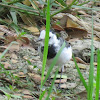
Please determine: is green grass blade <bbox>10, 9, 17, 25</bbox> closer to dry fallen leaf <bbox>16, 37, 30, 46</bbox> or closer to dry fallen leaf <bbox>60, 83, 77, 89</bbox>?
dry fallen leaf <bbox>16, 37, 30, 46</bbox>

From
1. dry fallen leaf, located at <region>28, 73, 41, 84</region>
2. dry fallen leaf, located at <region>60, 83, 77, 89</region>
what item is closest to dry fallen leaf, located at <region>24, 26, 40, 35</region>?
dry fallen leaf, located at <region>28, 73, 41, 84</region>

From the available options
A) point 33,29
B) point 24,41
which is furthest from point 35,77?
point 33,29

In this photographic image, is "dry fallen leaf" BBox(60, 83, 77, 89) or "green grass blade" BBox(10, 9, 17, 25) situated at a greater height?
"green grass blade" BBox(10, 9, 17, 25)

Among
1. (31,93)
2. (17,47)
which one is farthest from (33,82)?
(17,47)

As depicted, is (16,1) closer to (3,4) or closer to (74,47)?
(3,4)

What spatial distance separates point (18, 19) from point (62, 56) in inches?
56.6

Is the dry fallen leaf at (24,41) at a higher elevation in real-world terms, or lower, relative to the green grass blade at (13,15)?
lower

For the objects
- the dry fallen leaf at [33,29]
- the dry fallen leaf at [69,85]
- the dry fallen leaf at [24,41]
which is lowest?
the dry fallen leaf at [69,85]

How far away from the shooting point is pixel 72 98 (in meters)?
2.74

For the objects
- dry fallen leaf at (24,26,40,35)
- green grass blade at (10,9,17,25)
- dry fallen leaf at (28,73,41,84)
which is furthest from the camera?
dry fallen leaf at (24,26,40,35)

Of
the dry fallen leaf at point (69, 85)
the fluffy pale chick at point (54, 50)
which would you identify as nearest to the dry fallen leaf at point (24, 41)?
the fluffy pale chick at point (54, 50)

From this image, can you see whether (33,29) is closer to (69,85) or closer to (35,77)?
(35,77)

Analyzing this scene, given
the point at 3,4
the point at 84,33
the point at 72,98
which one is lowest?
the point at 72,98

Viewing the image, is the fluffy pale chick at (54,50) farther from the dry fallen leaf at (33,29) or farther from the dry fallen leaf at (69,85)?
the dry fallen leaf at (33,29)
